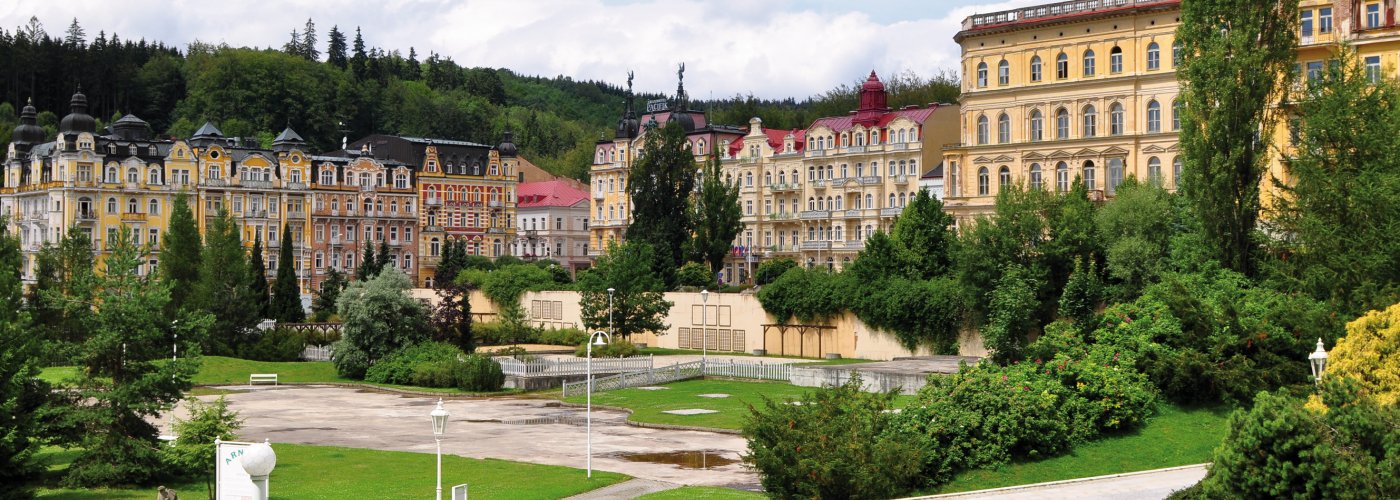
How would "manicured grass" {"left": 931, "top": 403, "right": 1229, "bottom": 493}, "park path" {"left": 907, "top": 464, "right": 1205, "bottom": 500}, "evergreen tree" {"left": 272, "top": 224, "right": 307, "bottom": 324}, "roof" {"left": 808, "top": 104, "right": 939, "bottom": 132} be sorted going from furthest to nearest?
"roof" {"left": 808, "top": 104, "right": 939, "bottom": 132}
"evergreen tree" {"left": 272, "top": 224, "right": 307, "bottom": 324}
"manicured grass" {"left": 931, "top": 403, "right": 1229, "bottom": 493}
"park path" {"left": 907, "top": 464, "right": 1205, "bottom": 500}

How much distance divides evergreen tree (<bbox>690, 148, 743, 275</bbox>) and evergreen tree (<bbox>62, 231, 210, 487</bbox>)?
51.8 metres

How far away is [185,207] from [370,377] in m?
22.0

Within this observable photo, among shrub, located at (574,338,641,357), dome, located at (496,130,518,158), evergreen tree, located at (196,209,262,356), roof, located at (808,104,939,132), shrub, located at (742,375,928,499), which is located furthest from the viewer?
dome, located at (496,130,518,158)

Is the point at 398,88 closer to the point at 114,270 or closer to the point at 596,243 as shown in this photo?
the point at 596,243

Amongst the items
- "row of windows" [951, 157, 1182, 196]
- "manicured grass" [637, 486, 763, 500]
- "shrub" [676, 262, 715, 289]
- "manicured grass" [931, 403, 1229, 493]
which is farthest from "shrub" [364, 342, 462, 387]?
"manicured grass" [931, 403, 1229, 493]

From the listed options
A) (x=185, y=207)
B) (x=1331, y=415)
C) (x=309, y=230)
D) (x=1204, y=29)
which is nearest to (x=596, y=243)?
(x=309, y=230)

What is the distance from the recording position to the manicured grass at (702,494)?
28.0 metres

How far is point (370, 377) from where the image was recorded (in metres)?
57.9

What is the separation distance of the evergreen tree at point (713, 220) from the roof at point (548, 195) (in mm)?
37626

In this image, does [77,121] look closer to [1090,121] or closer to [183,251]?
[183,251]

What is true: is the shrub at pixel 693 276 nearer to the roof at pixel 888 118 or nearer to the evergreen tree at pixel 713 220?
the evergreen tree at pixel 713 220

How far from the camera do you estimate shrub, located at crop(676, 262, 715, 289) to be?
79688 mm

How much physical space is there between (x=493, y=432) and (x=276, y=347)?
3007cm

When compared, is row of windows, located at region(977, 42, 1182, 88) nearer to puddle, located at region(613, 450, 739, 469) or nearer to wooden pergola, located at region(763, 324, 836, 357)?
wooden pergola, located at region(763, 324, 836, 357)
